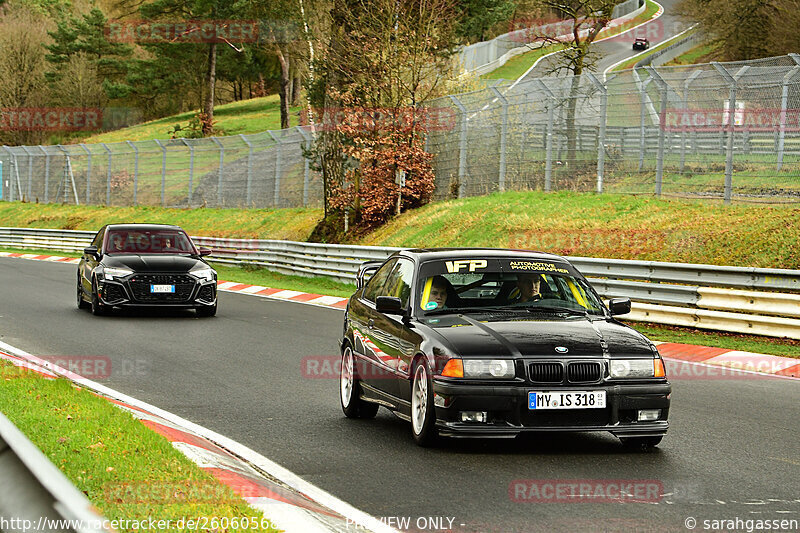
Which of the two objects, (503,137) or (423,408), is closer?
(423,408)

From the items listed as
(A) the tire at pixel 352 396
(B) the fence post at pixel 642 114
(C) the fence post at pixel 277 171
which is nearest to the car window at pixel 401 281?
(A) the tire at pixel 352 396

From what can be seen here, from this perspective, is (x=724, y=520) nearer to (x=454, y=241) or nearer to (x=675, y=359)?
(x=675, y=359)

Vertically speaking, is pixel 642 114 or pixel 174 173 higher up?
pixel 642 114

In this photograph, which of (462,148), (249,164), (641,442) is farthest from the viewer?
(249,164)

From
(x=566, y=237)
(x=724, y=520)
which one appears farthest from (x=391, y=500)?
(x=566, y=237)

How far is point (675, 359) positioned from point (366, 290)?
5.35m

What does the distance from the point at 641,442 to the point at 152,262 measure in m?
12.2

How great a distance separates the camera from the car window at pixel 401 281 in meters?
8.91

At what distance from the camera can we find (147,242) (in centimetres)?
1945

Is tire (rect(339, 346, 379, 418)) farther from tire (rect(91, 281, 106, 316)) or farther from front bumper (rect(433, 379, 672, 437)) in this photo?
tire (rect(91, 281, 106, 316))

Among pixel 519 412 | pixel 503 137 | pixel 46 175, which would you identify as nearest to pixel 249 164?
pixel 503 137

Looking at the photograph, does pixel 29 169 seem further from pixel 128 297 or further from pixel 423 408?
pixel 423 408

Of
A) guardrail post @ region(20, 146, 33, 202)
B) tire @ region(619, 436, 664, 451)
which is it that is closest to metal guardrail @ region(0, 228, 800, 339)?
tire @ region(619, 436, 664, 451)

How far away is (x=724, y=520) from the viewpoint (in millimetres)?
5734
